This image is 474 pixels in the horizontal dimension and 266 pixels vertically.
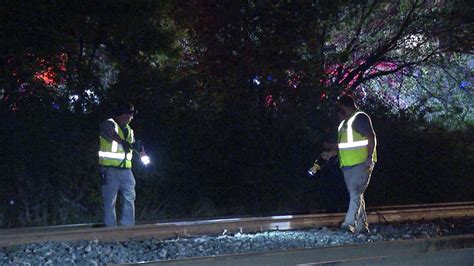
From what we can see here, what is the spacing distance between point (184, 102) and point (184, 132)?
0.76m

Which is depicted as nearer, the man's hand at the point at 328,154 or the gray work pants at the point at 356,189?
the gray work pants at the point at 356,189

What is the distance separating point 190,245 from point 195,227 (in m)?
1.30

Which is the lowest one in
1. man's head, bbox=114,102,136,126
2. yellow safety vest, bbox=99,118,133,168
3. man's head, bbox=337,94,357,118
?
yellow safety vest, bbox=99,118,133,168

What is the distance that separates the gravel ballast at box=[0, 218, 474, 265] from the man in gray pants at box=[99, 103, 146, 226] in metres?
1.46

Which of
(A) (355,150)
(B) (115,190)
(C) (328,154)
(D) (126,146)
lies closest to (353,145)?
(A) (355,150)

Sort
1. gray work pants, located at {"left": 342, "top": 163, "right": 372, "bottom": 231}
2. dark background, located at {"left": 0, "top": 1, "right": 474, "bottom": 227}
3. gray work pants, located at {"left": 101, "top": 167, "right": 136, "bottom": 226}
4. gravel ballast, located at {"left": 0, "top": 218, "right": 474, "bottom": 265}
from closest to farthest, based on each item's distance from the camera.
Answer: gravel ballast, located at {"left": 0, "top": 218, "right": 474, "bottom": 265}, gray work pants, located at {"left": 342, "top": 163, "right": 372, "bottom": 231}, gray work pants, located at {"left": 101, "top": 167, "right": 136, "bottom": 226}, dark background, located at {"left": 0, "top": 1, "right": 474, "bottom": 227}

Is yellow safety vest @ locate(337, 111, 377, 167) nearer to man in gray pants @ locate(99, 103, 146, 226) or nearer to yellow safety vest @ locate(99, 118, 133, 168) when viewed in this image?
Answer: man in gray pants @ locate(99, 103, 146, 226)

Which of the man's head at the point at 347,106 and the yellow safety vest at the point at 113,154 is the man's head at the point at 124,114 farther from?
the man's head at the point at 347,106

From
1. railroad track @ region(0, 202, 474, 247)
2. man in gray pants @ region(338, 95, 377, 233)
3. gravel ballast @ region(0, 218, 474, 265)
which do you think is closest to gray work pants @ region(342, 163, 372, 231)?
man in gray pants @ region(338, 95, 377, 233)

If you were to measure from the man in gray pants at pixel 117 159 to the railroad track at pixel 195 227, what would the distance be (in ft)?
1.58

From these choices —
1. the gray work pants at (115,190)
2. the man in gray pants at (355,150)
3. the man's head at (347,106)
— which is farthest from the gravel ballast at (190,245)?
the man's head at (347,106)

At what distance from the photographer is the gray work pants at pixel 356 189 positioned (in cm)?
1103

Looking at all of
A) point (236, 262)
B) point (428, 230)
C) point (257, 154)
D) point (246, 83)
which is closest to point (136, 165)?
point (257, 154)

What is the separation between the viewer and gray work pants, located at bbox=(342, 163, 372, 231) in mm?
11031
